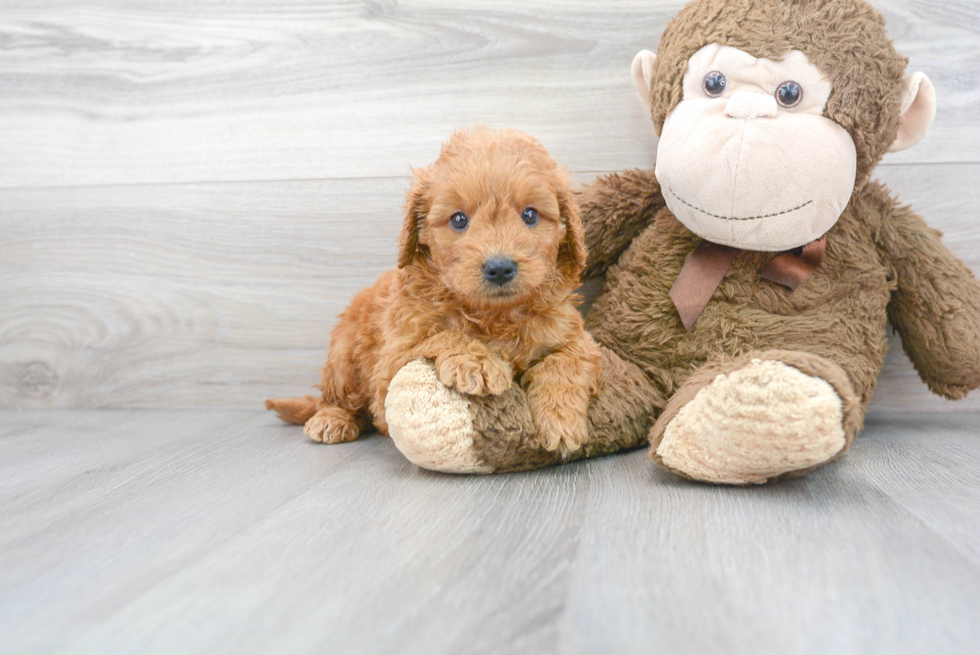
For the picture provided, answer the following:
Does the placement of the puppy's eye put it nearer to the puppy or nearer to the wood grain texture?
the puppy

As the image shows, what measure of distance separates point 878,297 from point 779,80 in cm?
45

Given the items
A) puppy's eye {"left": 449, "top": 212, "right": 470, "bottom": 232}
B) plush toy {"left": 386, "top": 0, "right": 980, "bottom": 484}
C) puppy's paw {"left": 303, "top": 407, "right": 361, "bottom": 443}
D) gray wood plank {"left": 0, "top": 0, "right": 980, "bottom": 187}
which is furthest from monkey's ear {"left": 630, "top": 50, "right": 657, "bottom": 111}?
puppy's paw {"left": 303, "top": 407, "right": 361, "bottom": 443}

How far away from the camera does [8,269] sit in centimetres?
178

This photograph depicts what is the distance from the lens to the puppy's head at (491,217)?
1.04 meters

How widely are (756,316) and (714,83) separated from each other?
41 centimetres

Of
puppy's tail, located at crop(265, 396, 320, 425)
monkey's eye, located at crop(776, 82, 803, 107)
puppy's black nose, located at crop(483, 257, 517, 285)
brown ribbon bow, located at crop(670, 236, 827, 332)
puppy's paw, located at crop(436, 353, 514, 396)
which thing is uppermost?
monkey's eye, located at crop(776, 82, 803, 107)

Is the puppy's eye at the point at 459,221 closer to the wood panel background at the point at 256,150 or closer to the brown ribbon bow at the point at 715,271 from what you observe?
the brown ribbon bow at the point at 715,271

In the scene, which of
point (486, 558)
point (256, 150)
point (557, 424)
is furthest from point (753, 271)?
point (256, 150)

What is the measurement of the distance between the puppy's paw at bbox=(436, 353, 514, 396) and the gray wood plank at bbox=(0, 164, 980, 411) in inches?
24.1

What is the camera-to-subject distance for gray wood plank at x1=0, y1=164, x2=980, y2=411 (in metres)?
1.65

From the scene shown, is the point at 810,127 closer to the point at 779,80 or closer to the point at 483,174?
the point at 779,80

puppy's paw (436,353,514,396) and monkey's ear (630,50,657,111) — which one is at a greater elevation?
monkey's ear (630,50,657,111)

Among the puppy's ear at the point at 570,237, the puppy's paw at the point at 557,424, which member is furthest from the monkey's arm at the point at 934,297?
the puppy's paw at the point at 557,424

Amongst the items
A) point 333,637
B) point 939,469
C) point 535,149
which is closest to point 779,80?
point 535,149
